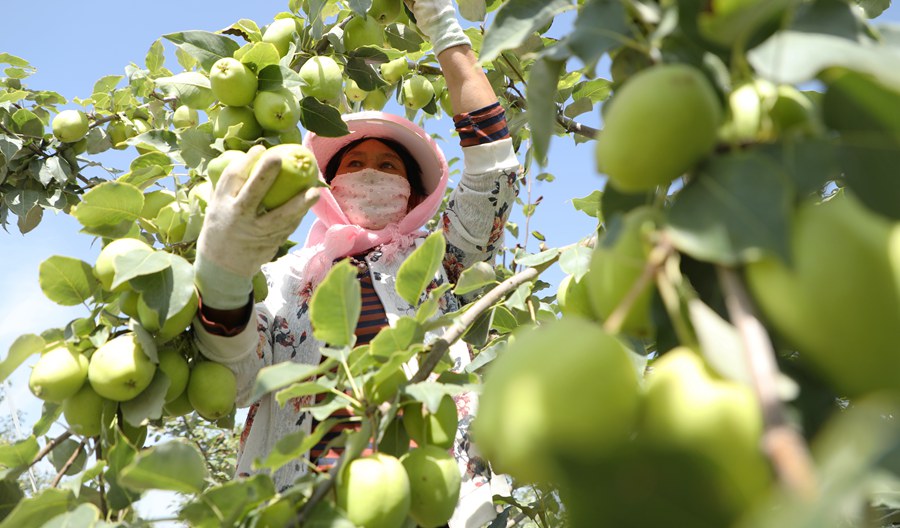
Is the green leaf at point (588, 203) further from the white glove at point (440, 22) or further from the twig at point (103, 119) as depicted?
the twig at point (103, 119)

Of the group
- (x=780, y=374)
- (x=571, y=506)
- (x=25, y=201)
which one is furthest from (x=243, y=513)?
(x=25, y=201)

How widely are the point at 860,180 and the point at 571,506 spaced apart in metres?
0.29

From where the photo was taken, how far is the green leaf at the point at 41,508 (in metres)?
0.95

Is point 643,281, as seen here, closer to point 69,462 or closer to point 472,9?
point 69,462

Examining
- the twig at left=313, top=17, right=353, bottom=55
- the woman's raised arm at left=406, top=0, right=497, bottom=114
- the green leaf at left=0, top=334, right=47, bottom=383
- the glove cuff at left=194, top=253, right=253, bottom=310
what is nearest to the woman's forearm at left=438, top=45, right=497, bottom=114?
the woman's raised arm at left=406, top=0, right=497, bottom=114

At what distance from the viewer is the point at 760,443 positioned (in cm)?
38

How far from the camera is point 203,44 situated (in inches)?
61.1

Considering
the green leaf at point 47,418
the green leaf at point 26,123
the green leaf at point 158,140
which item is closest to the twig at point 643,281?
the green leaf at point 47,418

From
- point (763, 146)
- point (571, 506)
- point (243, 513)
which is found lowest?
point (243, 513)

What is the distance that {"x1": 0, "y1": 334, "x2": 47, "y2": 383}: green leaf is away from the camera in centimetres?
112

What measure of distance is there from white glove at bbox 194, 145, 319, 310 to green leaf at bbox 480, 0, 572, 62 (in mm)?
614

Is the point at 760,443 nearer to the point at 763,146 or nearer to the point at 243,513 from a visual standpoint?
the point at 763,146

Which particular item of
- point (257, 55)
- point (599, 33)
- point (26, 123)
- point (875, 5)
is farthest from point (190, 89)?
point (26, 123)

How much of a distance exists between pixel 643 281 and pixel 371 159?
7.15 ft
